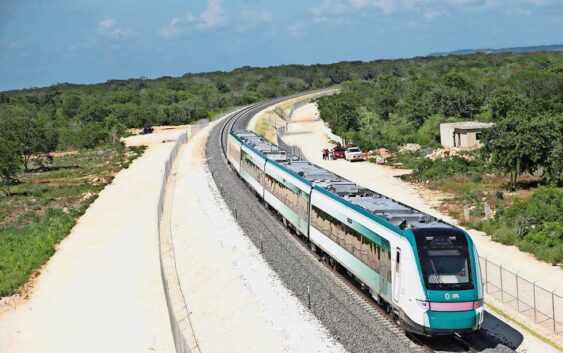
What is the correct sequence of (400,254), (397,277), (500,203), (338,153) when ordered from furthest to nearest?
(338,153) < (500,203) < (397,277) < (400,254)

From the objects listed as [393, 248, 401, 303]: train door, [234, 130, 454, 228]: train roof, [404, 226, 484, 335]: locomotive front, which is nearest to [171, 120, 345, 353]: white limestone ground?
[393, 248, 401, 303]: train door

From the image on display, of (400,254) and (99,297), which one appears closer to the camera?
(400,254)

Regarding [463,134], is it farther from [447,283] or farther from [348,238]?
[447,283]

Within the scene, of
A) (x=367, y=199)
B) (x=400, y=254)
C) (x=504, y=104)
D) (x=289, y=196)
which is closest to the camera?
(x=400, y=254)

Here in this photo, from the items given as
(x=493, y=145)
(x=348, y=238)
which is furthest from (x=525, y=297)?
(x=493, y=145)

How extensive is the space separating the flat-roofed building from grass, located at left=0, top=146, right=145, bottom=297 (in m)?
32.8

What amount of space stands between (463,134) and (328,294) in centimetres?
4386

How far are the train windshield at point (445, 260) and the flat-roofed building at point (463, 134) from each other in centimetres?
4577

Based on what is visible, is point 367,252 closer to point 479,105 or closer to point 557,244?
point 557,244

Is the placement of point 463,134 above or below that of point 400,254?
below

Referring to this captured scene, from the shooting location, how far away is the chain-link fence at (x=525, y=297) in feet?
75.6

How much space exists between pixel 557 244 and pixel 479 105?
55.4 m

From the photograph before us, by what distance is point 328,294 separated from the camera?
2656 centimetres

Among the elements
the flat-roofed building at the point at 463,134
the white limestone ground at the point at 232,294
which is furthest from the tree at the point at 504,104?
the white limestone ground at the point at 232,294
